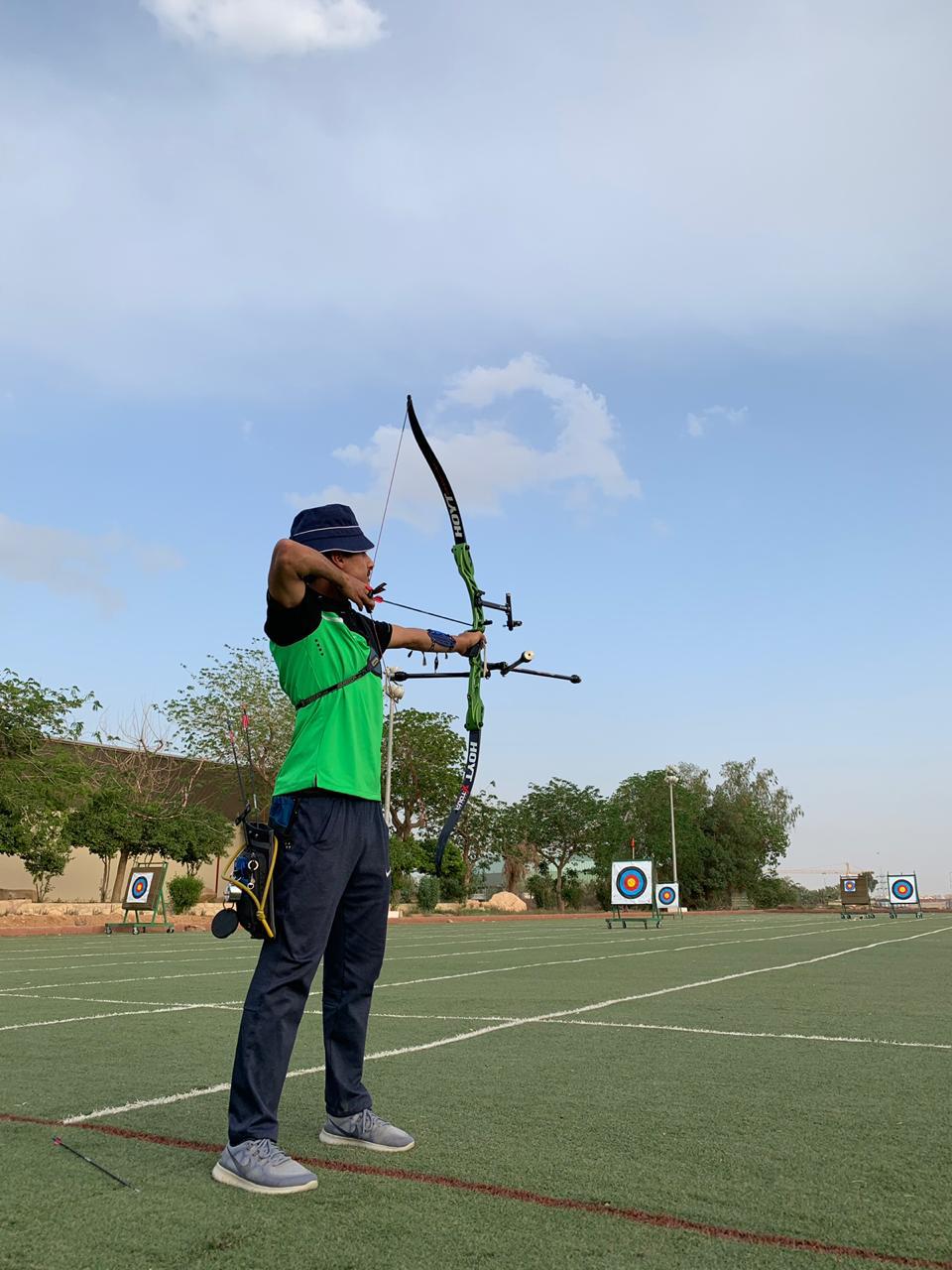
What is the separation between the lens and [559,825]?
61.6 metres

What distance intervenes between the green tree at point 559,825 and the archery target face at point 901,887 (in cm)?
2412

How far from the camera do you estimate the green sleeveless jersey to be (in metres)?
3.38

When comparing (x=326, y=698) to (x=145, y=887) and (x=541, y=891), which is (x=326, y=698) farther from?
(x=541, y=891)

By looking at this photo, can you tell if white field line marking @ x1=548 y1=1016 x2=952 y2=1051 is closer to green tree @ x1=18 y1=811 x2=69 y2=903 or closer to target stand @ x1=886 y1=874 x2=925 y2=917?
green tree @ x1=18 y1=811 x2=69 y2=903

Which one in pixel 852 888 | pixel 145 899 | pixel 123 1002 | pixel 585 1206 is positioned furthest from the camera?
pixel 852 888

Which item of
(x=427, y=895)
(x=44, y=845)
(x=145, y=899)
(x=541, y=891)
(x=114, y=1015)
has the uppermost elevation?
(x=541, y=891)

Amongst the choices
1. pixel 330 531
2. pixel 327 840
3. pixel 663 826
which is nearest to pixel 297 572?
pixel 330 531

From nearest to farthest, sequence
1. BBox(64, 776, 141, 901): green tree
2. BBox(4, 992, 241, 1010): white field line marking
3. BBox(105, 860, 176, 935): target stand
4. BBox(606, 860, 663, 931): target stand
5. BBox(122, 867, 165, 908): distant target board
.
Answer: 1. BBox(4, 992, 241, 1010): white field line marking
2. BBox(105, 860, 176, 935): target stand
3. BBox(122, 867, 165, 908): distant target board
4. BBox(606, 860, 663, 931): target stand
5. BBox(64, 776, 141, 901): green tree

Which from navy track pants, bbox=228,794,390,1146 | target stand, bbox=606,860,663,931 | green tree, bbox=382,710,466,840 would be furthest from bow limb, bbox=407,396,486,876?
green tree, bbox=382,710,466,840

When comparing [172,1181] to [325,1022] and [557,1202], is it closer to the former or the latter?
[325,1022]

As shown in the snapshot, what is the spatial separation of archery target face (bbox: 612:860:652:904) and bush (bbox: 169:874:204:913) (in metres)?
12.5

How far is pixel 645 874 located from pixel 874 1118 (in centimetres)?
2425

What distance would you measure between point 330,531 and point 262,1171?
1.95 metres

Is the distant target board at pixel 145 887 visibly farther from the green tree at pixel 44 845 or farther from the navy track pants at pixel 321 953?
the navy track pants at pixel 321 953
